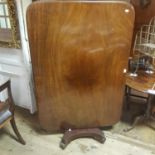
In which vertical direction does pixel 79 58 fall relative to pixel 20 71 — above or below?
above

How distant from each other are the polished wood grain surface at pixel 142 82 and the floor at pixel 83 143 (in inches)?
22.4

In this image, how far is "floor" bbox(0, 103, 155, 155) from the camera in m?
2.00

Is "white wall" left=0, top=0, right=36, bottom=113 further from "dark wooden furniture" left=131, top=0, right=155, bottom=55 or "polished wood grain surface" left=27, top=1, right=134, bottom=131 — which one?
"dark wooden furniture" left=131, top=0, right=155, bottom=55

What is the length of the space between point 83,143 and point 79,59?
849mm

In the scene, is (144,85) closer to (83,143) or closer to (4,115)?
(83,143)

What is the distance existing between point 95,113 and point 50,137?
1.75 ft

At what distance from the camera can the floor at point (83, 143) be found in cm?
Result: 200

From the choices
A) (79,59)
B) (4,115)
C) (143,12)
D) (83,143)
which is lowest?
(83,143)

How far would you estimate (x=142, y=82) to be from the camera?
6.33 ft

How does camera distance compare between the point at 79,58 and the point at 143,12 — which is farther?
the point at 143,12

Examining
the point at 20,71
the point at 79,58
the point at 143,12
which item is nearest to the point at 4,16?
the point at 20,71

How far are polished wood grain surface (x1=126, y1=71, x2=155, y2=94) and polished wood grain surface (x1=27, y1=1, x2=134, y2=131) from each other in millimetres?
118

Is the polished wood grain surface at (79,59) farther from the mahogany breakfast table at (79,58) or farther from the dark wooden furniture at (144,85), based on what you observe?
the dark wooden furniture at (144,85)

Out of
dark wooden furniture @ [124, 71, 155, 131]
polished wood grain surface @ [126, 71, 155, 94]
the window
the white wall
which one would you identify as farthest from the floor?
the window
